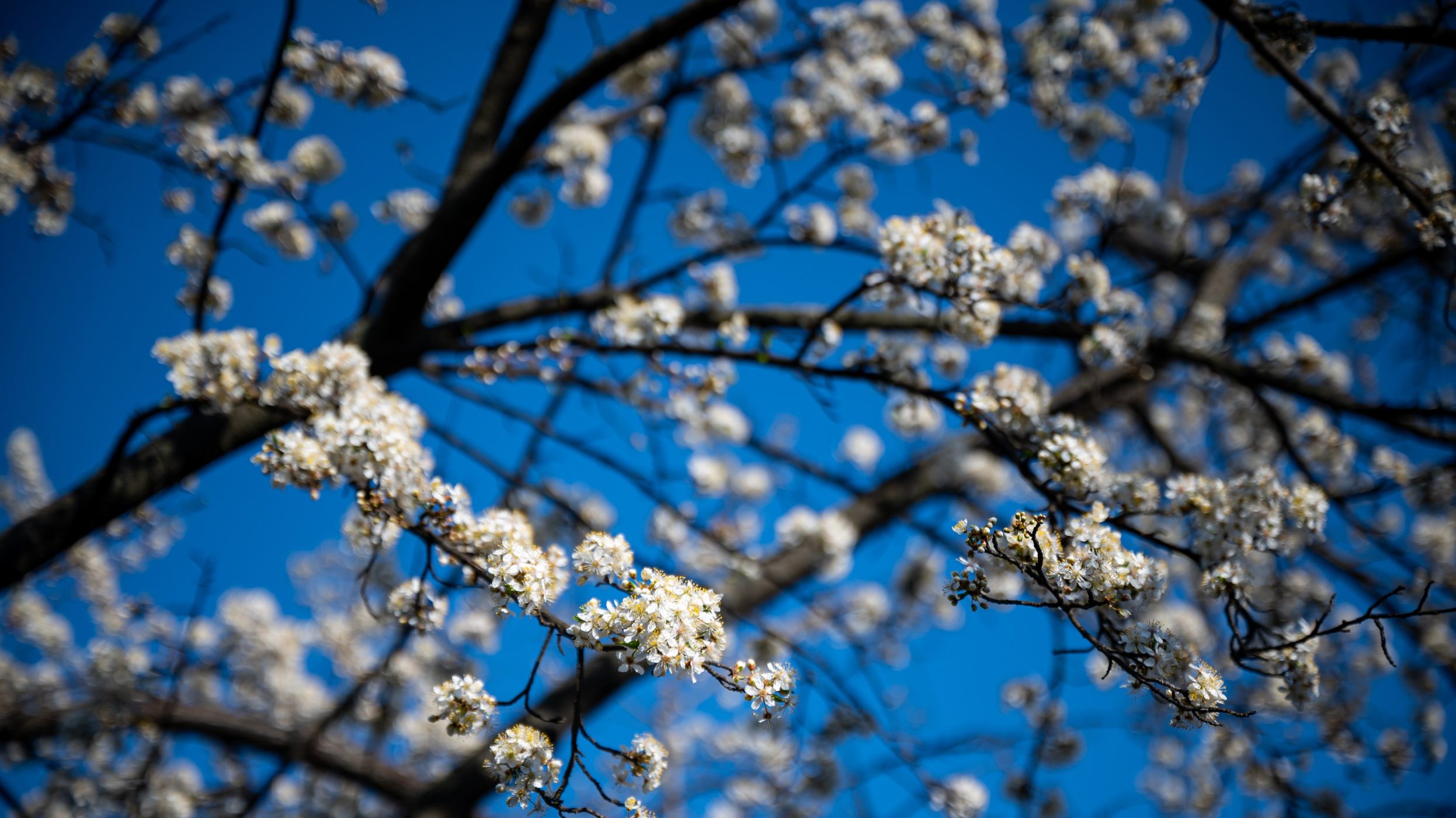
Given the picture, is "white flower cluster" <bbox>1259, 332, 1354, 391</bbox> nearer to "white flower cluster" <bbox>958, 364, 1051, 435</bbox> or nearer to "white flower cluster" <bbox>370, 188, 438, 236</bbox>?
"white flower cluster" <bbox>958, 364, 1051, 435</bbox>

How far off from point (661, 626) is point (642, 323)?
1688 millimetres

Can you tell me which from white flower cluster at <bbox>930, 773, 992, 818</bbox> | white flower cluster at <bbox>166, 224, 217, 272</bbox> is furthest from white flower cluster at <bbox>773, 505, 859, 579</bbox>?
white flower cluster at <bbox>166, 224, 217, 272</bbox>

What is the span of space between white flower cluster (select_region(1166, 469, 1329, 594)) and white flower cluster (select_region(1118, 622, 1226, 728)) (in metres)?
0.38

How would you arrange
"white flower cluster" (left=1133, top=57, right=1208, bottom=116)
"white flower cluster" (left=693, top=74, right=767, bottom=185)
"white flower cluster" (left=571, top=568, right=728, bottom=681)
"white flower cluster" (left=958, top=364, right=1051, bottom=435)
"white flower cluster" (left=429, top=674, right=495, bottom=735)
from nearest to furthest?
"white flower cluster" (left=571, top=568, right=728, bottom=681), "white flower cluster" (left=429, top=674, right=495, bottom=735), "white flower cluster" (left=958, top=364, right=1051, bottom=435), "white flower cluster" (left=1133, top=57, right=1208, bottom=116), "white flower cluster" (left=693, top=74, right=767, bottom=185)

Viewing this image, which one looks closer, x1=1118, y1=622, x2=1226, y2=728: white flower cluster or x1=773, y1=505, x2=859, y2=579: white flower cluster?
x1=1118, y1=622, x2=1226, y2=728: white flower cluster

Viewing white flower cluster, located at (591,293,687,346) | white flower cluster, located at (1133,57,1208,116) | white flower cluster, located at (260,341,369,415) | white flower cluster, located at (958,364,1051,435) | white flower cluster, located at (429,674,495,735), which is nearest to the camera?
white flower cluster, located at (429,674,495,735)

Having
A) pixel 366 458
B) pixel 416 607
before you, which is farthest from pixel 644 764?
pixel 366 458

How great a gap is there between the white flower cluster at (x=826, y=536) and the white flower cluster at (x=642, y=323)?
1.88 metres

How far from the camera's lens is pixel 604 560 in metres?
1.68

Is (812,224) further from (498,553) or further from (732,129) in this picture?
(498,553)

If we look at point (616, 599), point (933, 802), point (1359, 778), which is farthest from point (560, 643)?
point (1359, 778)

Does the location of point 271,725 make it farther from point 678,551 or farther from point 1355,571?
point 1355,571

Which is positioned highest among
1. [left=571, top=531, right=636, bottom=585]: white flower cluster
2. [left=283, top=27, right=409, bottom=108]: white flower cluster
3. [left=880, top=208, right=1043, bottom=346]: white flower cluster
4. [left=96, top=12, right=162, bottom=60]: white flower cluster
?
[left=96, top=12, right=162, bottom=60]: white flower cluster

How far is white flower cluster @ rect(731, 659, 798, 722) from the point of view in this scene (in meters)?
1.60
